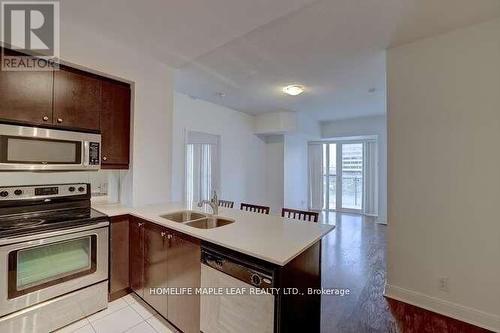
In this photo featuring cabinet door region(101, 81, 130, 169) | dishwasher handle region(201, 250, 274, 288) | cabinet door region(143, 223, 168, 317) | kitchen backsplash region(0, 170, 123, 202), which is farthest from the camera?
cabinet door region(101, 81, 130, 169)

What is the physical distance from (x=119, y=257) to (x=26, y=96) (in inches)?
62.8

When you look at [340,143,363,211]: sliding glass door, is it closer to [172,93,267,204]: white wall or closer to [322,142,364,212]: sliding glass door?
[322,142,364,212]: sliding glass door

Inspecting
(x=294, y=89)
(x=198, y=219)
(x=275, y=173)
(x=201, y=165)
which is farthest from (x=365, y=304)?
(x=275, y=173)

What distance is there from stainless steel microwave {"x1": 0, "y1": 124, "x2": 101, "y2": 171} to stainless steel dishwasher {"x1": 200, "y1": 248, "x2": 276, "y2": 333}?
5.03 feet

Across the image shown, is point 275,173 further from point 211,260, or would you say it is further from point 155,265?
point 211,260

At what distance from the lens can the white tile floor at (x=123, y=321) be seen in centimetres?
191

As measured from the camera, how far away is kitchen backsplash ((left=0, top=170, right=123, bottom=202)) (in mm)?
2083

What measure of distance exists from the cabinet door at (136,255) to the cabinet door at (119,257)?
0.04m

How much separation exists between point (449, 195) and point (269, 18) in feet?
7.38

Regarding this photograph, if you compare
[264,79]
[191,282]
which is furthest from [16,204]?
[264,79]

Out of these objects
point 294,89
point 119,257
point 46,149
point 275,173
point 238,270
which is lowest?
point 119,257

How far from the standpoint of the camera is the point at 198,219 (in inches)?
89.7

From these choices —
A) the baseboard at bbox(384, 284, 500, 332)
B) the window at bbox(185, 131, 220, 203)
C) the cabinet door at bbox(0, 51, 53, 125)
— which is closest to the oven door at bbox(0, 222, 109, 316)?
the cabinet door at bbox(0, 51, 53, 125)

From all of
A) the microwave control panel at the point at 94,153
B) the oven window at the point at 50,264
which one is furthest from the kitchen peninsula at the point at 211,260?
the microwave control panel at the point at 94,153
